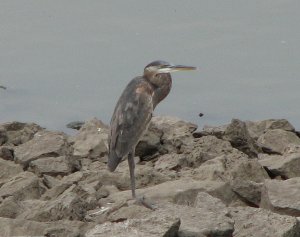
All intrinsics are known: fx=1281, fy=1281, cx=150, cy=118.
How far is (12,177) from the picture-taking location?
11484 millimetres

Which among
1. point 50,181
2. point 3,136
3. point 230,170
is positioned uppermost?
point 230,170

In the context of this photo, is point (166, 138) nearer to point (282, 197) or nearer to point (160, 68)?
point (160, 68)

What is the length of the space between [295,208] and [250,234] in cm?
71

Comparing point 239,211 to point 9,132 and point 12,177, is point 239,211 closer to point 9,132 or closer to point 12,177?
point 12,177

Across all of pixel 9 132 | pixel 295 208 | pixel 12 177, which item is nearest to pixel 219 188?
pixel 295 208

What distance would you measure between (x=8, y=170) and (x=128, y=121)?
1.88 m

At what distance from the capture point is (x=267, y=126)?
1441 cm

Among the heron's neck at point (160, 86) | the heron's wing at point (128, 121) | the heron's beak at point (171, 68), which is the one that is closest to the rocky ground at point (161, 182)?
the heron's wing at point (128, 121)

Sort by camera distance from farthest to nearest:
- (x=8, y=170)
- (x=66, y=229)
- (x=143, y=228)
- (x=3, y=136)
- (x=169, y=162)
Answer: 1. (x=3, y=136)
2. (x=169, y=162)
3. (x=8, y=170)
4. (x=66, y=229)
5. (x=143, y=228)

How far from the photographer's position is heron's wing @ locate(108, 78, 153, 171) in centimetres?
1038

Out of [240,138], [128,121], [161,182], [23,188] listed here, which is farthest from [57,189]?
[240,138]

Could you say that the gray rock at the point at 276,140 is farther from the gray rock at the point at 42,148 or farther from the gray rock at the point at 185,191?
the gray rock at the point at 185,191

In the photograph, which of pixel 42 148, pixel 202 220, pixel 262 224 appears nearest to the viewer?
pixel 202 220

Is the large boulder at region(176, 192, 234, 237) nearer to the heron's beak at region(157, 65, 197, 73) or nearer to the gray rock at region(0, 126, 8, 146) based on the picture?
the heron's beak at region(157, 65, 197, 73)
